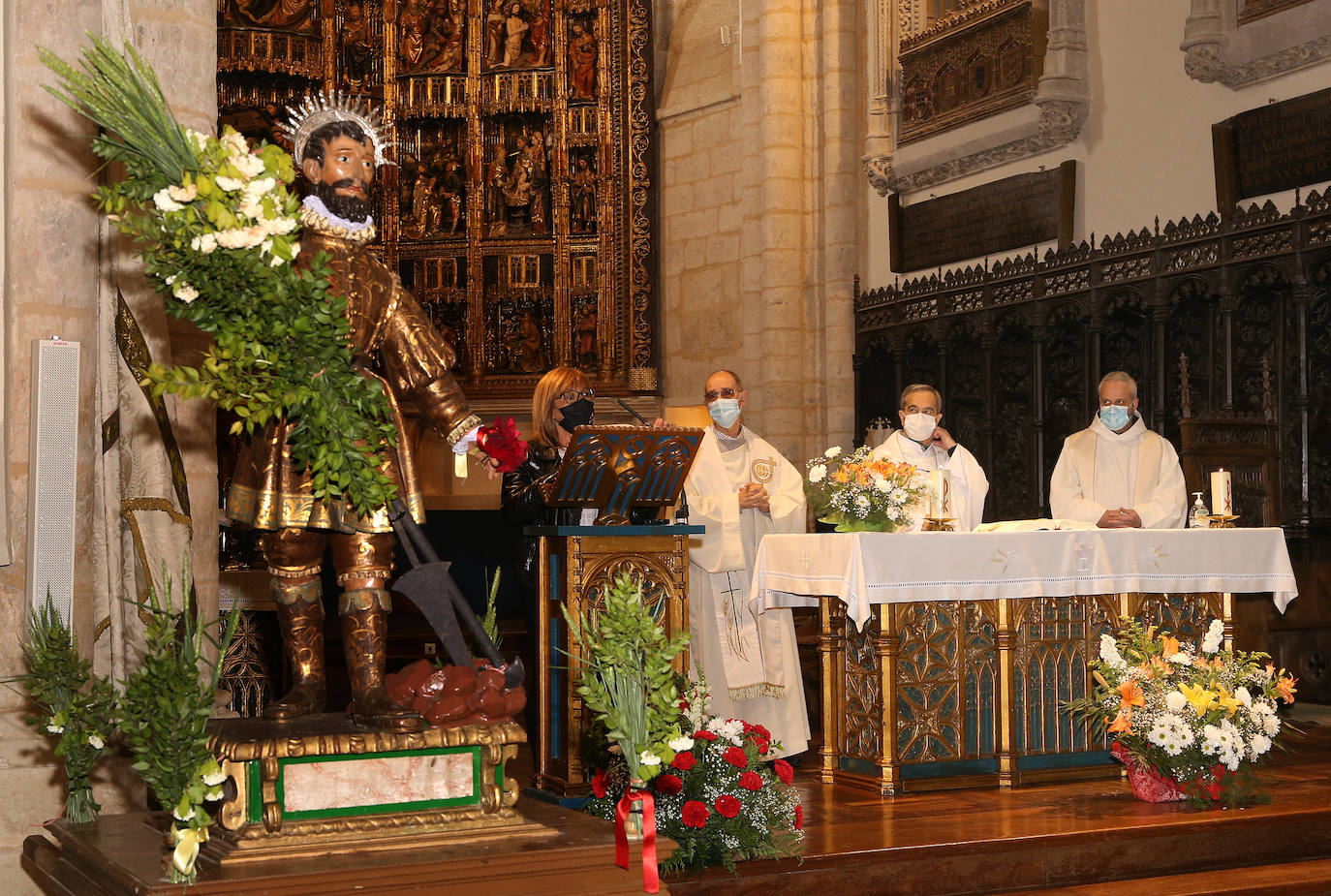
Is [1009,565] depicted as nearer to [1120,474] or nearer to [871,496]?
[871,496]

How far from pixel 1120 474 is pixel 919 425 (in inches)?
43.3

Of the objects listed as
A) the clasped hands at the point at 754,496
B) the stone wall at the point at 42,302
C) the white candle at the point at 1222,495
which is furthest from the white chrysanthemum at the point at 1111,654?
the stone wall at the point at 42,302

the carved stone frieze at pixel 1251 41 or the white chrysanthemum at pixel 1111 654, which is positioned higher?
the carved stone frieze at pixel 1251 41

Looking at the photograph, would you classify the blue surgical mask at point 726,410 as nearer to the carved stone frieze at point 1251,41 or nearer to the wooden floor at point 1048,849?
the wooden floor at point 1048,849

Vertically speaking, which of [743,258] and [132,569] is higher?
[743,258]

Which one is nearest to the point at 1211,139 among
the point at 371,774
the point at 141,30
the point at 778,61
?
the point at 778,61

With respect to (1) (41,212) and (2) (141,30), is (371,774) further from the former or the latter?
(2) (141,30)

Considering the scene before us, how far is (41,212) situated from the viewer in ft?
16.8

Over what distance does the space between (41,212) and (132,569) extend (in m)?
1.29

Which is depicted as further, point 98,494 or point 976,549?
point 976,549

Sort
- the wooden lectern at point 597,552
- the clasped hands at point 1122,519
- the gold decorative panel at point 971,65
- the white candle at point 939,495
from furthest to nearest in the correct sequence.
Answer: the gold decorative panel at point 971,65, the clasped hands at point 1122,519, the white candle at point 939,495, the wooden lectern at point 597,552

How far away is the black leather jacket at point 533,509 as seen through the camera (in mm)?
5996

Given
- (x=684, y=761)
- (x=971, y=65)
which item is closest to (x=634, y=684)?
(x=684, y=761)

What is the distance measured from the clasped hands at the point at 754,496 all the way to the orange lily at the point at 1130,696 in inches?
70.9
